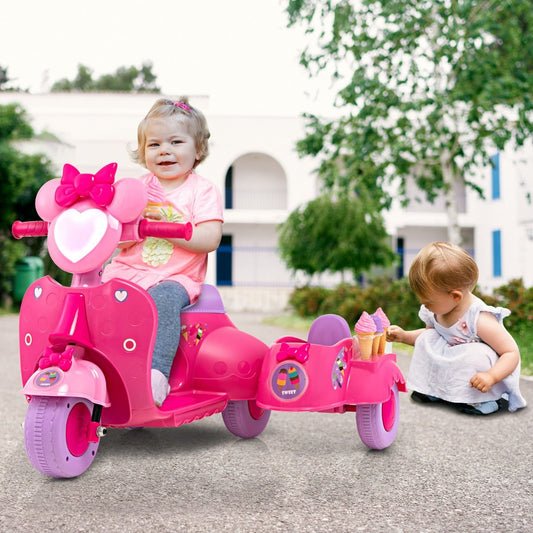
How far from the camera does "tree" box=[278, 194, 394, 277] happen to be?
1438 centimetres

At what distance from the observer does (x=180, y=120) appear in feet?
9.66

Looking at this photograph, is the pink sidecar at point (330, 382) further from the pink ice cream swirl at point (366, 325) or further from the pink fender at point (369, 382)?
the pink ice cream swirl at point (366, 325)

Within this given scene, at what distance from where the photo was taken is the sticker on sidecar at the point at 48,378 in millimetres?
2207

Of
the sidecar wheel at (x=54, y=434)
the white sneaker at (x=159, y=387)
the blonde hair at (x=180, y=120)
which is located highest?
the blonde hair at (x=180, y=120)

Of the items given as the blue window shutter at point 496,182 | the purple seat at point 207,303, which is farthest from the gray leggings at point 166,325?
the blue window shutter at point 496,182

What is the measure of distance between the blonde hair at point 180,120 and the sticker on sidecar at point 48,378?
119 cm

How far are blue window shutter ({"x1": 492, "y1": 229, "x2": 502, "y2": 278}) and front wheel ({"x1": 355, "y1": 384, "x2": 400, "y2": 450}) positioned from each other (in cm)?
1826

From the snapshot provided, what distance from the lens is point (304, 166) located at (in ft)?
75.1

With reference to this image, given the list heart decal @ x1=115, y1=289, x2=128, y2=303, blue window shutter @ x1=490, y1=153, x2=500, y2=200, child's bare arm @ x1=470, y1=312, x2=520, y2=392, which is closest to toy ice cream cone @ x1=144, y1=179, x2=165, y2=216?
heart decal @ x1=115, y1=289, x2=128, y2=303

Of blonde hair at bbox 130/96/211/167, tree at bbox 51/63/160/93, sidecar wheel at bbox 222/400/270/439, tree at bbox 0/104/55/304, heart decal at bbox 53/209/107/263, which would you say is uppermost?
tree at bbox 51/63/160/93

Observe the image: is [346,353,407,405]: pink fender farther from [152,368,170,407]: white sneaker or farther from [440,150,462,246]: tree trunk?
[440,150,462,246]: tree trunk

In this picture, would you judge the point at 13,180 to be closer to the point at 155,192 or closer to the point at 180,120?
the point at 180,120

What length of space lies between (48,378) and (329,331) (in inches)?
51.9

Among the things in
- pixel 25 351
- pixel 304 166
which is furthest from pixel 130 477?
pixel 304 166
